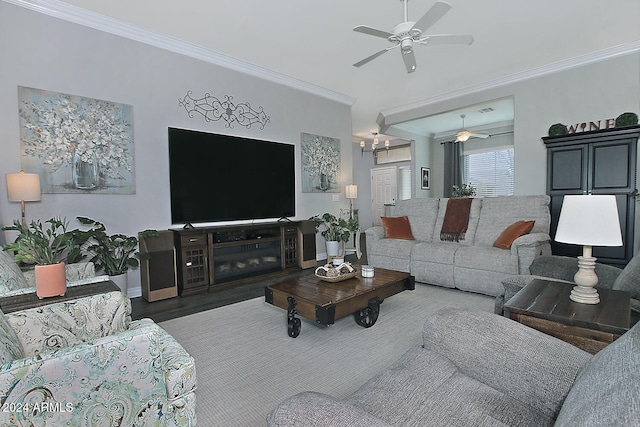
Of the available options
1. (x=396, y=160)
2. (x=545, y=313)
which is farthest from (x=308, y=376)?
(x=396, y=160)

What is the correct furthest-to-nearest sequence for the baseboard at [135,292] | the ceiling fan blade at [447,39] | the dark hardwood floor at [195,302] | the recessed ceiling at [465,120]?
the recessed ceiling at [465,120] → the baseboard at [135,292] → the dark hardwood floor at [195,302] → the ceiling fan blade at [447,39]

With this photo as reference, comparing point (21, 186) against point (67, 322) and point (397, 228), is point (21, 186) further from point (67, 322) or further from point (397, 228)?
point (397, 228)

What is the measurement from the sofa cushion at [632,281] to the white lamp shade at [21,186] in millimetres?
4456

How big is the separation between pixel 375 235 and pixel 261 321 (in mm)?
2290

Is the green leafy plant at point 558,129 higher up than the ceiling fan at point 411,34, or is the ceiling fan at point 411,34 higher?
the ceiling fan at point 411,34

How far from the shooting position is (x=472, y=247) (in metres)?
3.86

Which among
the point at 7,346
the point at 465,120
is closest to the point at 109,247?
the point at 7,346

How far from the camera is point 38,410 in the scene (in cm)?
87

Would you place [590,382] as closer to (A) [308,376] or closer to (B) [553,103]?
(A) [308,376]

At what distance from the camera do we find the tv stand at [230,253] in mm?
3857

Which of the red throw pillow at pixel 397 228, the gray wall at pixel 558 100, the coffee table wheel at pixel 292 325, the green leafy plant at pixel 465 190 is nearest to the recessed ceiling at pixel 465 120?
the gray wall at pixel 558 100

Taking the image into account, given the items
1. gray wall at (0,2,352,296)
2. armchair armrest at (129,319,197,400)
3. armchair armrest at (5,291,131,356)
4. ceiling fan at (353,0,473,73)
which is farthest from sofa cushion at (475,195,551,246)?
armchair armrest at (5,291,131,356)

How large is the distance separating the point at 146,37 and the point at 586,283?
474cm

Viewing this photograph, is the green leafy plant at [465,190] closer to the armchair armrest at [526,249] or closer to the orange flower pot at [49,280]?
the armchair armrest at [526,249]
